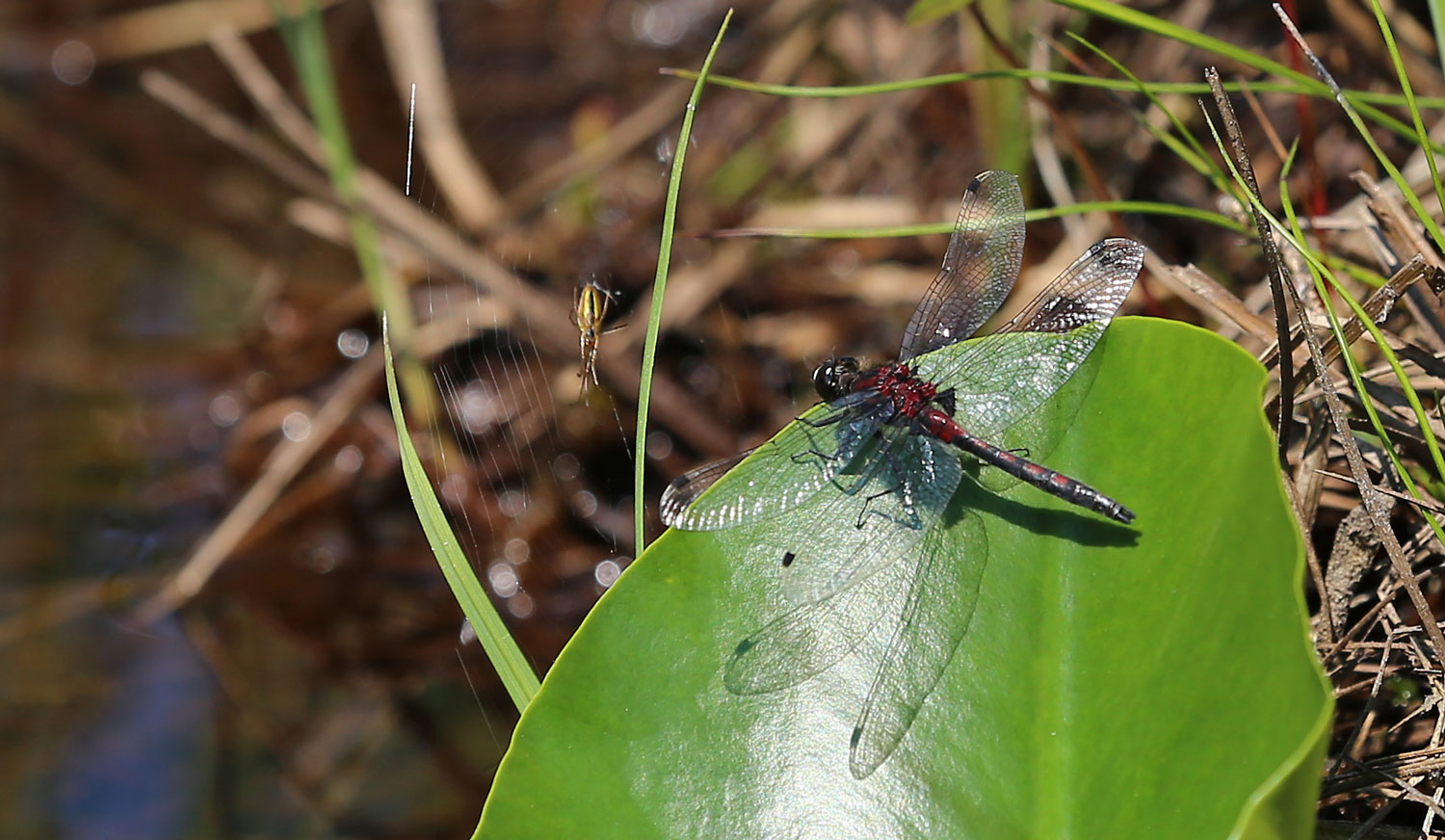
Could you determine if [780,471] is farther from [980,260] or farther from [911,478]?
[980,260]

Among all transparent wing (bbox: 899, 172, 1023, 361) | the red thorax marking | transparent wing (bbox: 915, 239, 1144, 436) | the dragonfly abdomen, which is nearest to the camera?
the dragonfly abdomen

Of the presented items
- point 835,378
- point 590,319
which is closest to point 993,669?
point 835,378

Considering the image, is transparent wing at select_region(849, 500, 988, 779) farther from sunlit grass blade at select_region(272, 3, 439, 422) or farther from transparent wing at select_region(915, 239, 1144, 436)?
sunlit grass blade at select_region(272, 3, 439, 422)

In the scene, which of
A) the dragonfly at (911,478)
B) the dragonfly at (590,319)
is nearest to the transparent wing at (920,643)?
the dragonfly at (911,478)

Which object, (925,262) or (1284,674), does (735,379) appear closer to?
(925,262)

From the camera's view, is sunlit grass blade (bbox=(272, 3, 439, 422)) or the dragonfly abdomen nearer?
the dragonfly abdomen

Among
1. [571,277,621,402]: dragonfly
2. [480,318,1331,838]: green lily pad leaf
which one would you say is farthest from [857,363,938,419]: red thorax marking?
[571,277,621,402]: dragonfly

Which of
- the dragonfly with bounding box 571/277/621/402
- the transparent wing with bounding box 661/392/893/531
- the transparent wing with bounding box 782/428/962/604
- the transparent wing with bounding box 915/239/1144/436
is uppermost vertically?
the transparent wing with bounding box 915/239/1144/436

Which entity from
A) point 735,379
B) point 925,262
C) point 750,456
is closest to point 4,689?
point 735,379
